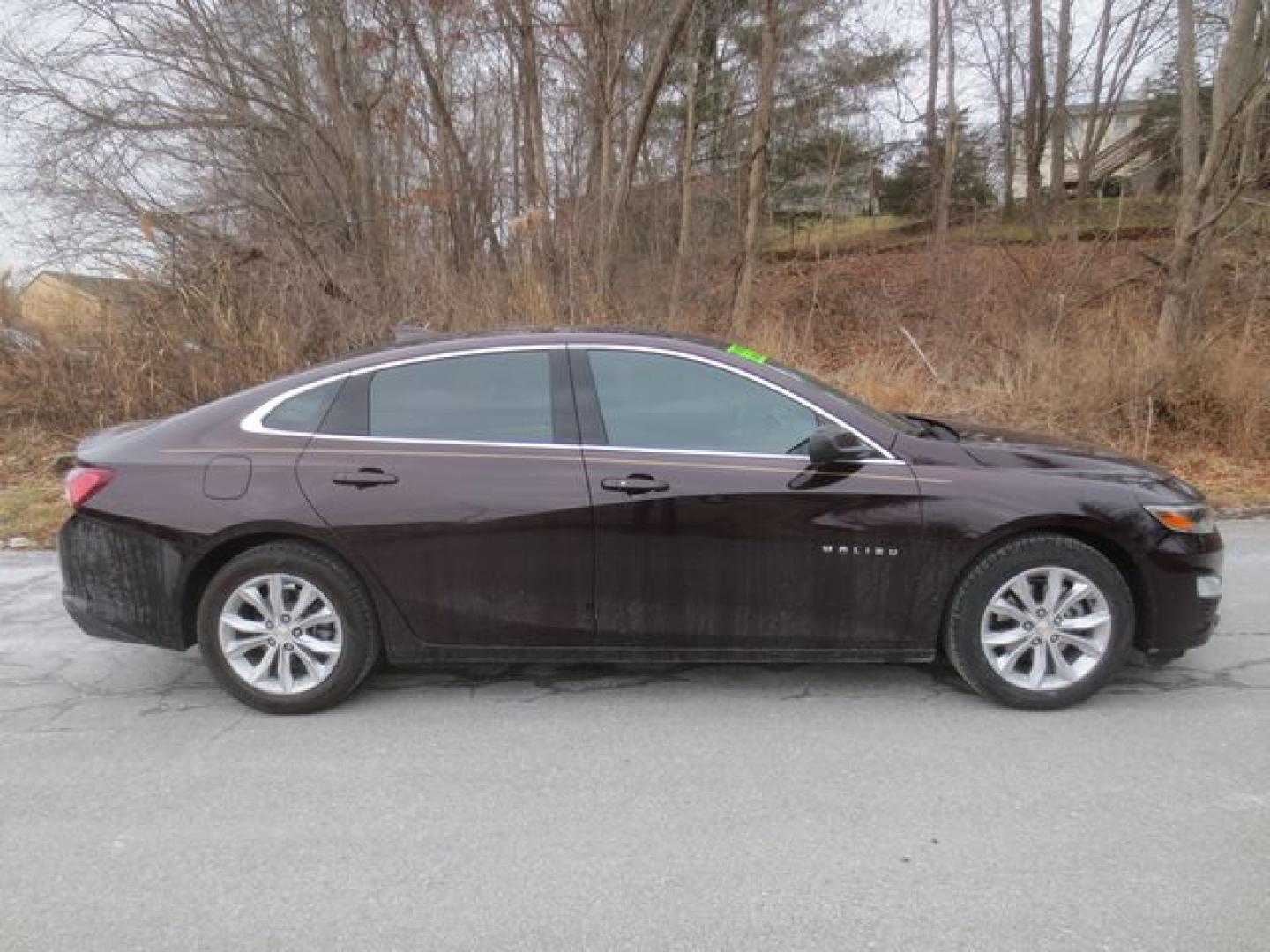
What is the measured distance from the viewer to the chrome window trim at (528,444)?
3.90 meters

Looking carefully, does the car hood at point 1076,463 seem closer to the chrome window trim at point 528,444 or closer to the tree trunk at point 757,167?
the chrome window trim at point 528,444

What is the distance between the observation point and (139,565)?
155 inches

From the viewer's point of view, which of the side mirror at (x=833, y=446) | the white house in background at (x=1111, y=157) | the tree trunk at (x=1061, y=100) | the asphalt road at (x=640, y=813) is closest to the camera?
the asphalt road at (x=640, y=813)

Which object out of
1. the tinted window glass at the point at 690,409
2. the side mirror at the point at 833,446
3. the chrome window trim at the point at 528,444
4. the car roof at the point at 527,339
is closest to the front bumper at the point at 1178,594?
the chrome window trim at the point at 528,444

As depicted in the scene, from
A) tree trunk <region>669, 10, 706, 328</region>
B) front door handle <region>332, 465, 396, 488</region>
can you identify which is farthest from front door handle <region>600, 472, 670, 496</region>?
tree trunk <region>669, 10, 706, 328</region>

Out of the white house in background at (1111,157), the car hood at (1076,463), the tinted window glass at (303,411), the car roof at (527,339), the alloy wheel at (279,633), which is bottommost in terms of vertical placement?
the alloy wheel at (279,633)

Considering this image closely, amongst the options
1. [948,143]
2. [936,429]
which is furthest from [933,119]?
[936,429]

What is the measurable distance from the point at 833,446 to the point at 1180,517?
4.93 ft

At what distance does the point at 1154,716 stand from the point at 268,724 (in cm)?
367

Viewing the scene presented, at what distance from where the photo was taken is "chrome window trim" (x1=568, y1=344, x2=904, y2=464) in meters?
3.89

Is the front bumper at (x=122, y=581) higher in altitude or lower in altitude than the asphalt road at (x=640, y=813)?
higher

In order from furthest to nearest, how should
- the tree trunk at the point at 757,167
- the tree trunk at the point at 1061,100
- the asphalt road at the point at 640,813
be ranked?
the tree trunk at the point at 1061,100 < the tree trunk at the point at 757,167 < the asphalt road at the point at 640,813

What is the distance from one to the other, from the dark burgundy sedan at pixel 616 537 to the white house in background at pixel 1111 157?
52.0 ft

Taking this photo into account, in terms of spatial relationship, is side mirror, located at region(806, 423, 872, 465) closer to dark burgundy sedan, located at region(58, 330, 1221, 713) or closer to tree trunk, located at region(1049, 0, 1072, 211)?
dark burgundy sedan, located at region(58, 330, 1221, 713)
